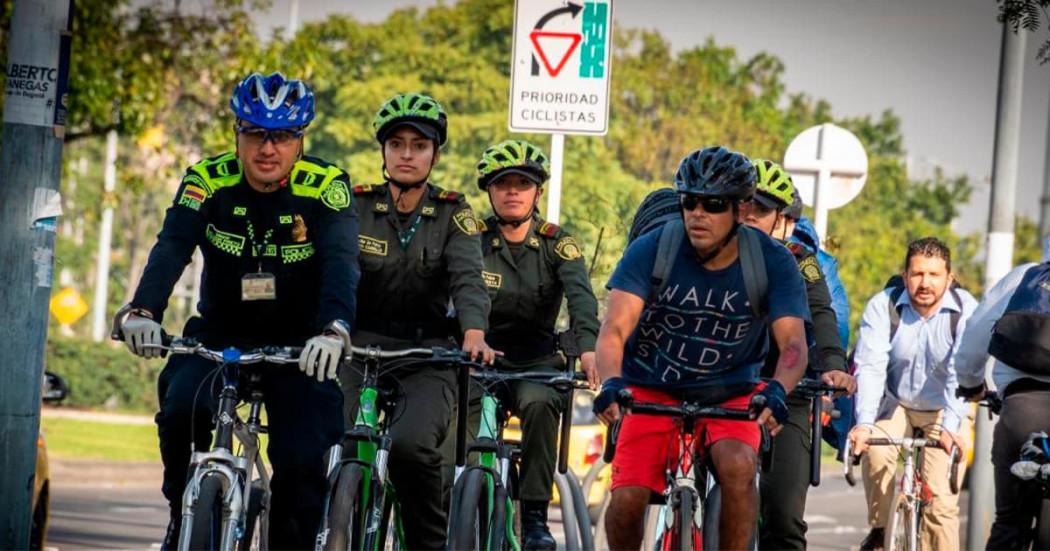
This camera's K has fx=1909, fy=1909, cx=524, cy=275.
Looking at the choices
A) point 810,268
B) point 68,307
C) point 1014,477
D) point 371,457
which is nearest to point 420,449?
point 371,457

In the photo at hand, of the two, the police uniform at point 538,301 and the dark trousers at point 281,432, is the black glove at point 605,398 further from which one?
the police uniform at point 538,301

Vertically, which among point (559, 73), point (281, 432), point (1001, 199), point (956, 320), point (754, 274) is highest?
point (559, 73)

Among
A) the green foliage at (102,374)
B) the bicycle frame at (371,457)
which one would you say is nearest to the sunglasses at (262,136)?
the bicycle frame at (371,457)

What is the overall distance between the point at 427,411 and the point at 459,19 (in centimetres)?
4663

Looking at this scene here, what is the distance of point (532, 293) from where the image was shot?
9727mm

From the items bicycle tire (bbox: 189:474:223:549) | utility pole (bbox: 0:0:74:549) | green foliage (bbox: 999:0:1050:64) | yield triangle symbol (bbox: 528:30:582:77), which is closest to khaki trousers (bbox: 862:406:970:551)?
yield triangle symbol (bbox: 528:30:582:77)

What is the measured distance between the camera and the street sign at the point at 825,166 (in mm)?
14789

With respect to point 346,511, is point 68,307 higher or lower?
lower

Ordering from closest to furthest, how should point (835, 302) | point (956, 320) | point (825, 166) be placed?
1. point (835, 302)
2. point (956, 320)
3. point (825, 166)

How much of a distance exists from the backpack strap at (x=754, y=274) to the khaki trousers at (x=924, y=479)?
4.15 m

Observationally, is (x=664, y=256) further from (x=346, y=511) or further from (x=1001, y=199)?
(x=1001, y=199)

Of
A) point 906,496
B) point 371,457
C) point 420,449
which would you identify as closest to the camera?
point 371,457

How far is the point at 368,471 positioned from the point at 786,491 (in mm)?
2460

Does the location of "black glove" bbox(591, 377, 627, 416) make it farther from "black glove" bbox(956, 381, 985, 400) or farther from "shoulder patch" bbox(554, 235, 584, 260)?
"black glove" bbox(956, 381, 985, 400)
